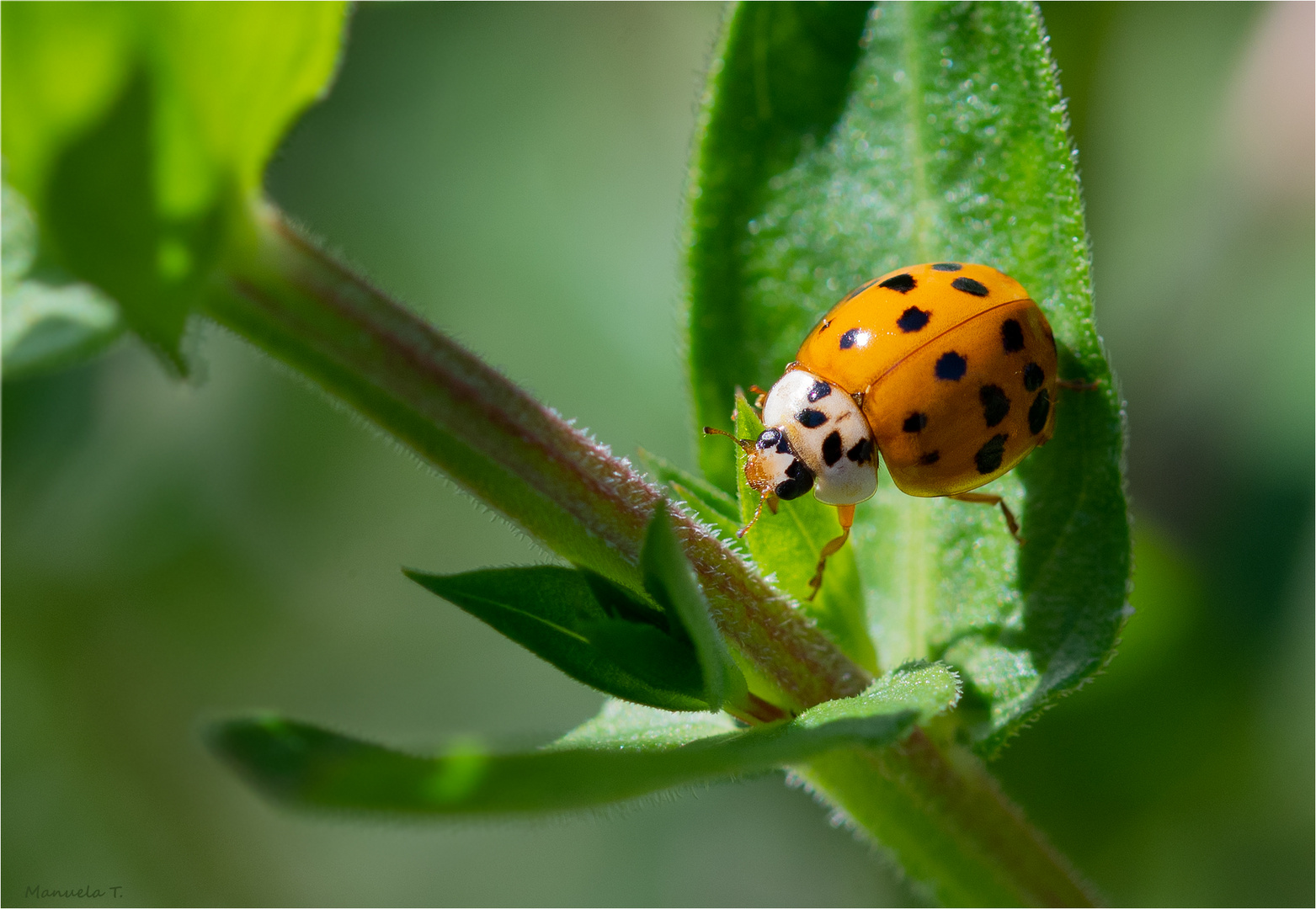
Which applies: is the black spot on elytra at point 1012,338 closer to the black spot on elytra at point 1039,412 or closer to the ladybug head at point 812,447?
the black spot on elytra at point 1039,412

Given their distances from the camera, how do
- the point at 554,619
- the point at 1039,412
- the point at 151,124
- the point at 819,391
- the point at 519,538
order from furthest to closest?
the point at 519,538 → the point at 819,391 → the point at 1039,412 → the point at 554,619 → the point at 151,124

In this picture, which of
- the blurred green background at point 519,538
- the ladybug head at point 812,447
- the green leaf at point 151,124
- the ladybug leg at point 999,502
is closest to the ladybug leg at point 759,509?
the ladybug head at point 812,447

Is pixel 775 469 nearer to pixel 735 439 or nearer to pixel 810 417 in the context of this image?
pixel 810 417

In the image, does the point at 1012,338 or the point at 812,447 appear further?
the point at 812,447

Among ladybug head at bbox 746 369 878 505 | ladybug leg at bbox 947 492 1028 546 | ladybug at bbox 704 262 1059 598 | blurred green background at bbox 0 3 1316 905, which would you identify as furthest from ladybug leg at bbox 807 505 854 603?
blurred green background at bbox 0 3 1316 905

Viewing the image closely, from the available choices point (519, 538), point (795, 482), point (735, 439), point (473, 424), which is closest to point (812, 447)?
point (795, 482)

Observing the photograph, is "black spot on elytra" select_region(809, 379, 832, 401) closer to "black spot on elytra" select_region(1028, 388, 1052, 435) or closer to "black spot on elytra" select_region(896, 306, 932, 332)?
"black spot on elytra" select_region(896, 306, 932, 332)

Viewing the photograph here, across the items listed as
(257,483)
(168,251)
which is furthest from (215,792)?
(168,251)
